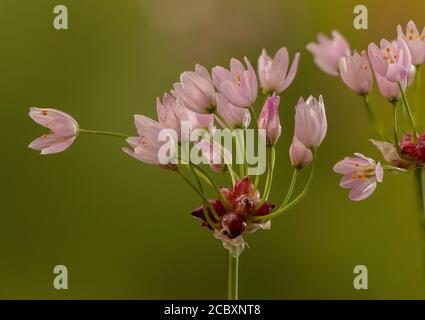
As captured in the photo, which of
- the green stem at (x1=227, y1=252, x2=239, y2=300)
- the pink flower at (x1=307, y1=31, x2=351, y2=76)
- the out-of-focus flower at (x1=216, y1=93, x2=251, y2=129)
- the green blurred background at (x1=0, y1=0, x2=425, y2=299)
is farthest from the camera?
the green blurred background at (x1=0, y1=0, x2=425, y2=299)

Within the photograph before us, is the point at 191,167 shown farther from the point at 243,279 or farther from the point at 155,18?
the point at 155,18

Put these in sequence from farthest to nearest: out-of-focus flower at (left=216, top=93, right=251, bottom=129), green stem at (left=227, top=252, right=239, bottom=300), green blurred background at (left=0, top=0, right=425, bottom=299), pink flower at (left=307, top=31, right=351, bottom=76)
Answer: green blurred background at (left=0, top=0, right=425, bottom=299), pink flower at (left=307, top=31, right=351, bottom=76), out-of-focus flower at (left=216, top=93, right=251, bottom=129), green stem at (left=227, top=252, right=239, bottom=300)

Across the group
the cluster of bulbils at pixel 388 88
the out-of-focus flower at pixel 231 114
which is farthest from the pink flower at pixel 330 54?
the out-of-focus flower at pixel 231 114

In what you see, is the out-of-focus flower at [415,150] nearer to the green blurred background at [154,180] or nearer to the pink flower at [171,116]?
the pink flower at [171,116]

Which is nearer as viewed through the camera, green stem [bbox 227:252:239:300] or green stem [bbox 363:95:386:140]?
green stem [bbox 227:252:239:300]

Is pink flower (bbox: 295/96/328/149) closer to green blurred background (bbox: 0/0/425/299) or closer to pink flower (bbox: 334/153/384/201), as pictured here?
pink flower (bbox: 334/153/384/201)

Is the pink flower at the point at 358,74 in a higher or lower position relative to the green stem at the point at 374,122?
higher

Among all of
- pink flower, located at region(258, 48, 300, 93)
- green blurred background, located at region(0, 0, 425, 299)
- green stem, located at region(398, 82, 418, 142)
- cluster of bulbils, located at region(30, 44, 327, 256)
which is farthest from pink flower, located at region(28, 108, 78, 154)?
green blurred background, located at region(0, 0, 425, 299)

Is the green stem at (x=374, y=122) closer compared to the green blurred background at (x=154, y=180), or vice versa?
the green stem at (x=374, y=122)

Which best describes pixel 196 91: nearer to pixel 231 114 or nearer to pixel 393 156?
pixel 231 114

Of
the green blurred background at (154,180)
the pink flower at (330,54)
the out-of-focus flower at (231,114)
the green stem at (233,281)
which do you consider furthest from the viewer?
the green blurred background at (154,180)
